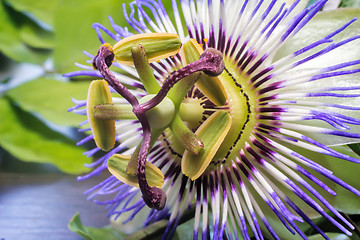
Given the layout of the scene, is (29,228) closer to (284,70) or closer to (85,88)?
(85,88)

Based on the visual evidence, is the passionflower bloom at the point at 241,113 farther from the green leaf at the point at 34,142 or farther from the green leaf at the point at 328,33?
the green leaf at the point at 34,142

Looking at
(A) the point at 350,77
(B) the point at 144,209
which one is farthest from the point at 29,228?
(A) the point at 350,77

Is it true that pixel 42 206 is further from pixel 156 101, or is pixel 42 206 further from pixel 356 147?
pixel 356 147

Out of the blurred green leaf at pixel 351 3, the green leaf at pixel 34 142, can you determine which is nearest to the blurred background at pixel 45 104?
the green leaf at pixel 34 142

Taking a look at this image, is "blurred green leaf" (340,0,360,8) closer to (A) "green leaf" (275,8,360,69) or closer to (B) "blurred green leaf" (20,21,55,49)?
(A) "green leaf" (275,8,360,69)

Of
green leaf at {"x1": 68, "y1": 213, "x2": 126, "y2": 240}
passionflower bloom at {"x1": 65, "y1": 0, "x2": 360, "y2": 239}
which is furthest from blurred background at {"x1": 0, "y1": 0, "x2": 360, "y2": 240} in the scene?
passionflower bloom at {"x1": 65, "y1": 0, "x2": 360, "y2": 239}

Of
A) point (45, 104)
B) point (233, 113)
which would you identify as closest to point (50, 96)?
point (45, 104)

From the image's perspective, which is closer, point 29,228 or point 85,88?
point 29,228
